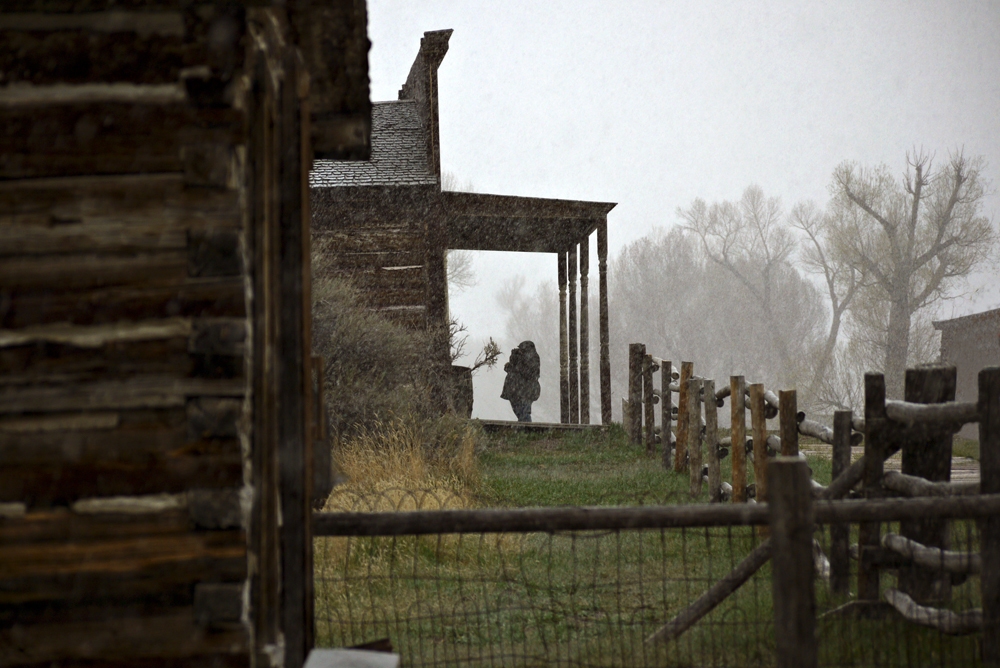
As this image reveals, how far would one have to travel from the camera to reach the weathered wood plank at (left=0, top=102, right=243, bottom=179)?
2404mm

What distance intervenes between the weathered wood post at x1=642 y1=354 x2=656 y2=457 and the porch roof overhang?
3201 millimetres

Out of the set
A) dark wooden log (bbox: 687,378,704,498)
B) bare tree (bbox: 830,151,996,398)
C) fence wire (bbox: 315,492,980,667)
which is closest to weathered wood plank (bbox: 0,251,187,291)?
fence wire (bbox: 315,492,980,667)

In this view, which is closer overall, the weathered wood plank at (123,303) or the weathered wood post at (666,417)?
the weathered wood plank at (123,303)

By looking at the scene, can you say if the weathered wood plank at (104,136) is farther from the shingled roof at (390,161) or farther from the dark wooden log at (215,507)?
the shingled roof at (390,161)

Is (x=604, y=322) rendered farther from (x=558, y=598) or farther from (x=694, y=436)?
(x=558, y=598)

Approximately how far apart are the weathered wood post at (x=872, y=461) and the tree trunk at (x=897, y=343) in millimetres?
25385

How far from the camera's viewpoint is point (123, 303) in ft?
7.76

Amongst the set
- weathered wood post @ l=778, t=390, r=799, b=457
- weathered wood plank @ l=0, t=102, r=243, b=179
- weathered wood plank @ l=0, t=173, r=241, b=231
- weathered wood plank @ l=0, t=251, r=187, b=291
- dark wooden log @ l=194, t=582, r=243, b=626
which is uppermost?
weathered wood plank @ l=0, t=102, r=243, b=179

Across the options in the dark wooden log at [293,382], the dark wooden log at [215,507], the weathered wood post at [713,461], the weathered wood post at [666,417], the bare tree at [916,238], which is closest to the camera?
the dark wooden log at [215,507]

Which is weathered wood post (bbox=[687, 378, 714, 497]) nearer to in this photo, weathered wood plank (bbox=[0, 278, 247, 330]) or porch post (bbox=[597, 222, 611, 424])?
porch post (bbox=[597, 222, 611, 424])

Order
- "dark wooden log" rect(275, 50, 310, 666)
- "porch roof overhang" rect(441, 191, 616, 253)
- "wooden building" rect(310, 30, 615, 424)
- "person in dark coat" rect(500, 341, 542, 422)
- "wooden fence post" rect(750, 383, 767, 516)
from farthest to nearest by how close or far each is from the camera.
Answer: "person in dark coat" rect(500, 341, 542, 422), "porch roof overhang" rect(441, 191, 616, 253), "wooden building" rect(310, 30, 615, 424), "wooden fence post" rect(750, 383, 767, 516), "dark wooden log" rect(275, 50, 310, 666)

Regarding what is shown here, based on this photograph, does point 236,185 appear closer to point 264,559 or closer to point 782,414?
point 264,559

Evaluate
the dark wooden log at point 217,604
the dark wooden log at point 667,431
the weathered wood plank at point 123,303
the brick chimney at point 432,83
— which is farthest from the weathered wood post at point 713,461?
the brick chimney at point 432,83

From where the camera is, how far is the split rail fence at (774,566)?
3090mm
